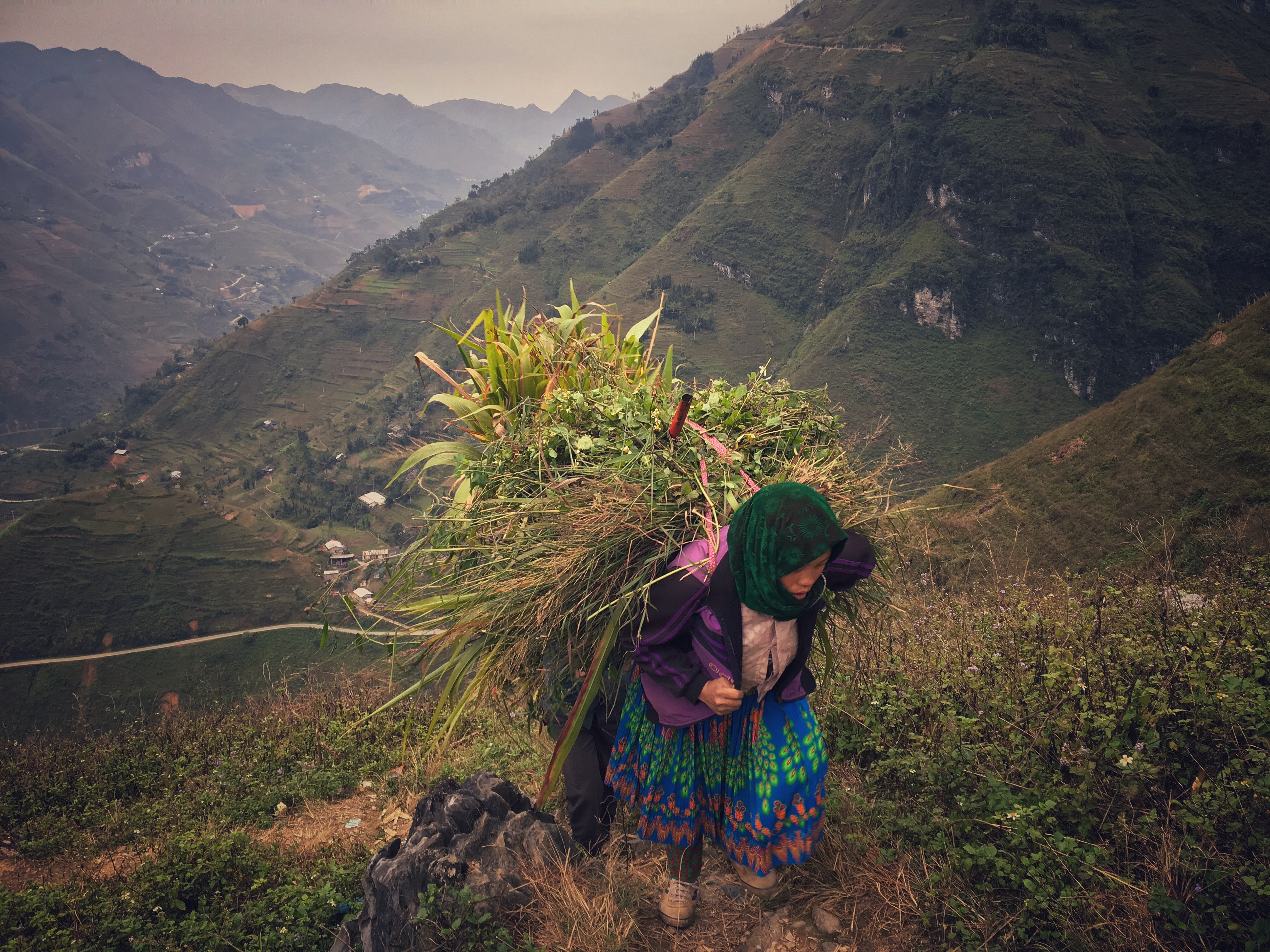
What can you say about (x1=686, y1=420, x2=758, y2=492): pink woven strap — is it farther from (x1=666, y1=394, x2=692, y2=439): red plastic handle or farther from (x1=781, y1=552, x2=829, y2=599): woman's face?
(x1=781, y1=552, x2=829, y2=599): woman's face

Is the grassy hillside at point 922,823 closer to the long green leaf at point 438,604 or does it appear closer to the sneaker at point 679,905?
the sneaker at point 679,905

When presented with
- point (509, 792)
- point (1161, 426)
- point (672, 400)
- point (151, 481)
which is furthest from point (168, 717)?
point (151, 481)

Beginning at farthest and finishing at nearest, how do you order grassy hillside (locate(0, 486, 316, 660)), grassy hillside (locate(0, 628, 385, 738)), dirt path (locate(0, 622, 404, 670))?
grassy hillside (locate(0, 486, 316, 660)) → dirt path (locate(0, 622, 404, 670)) → grassy hillside (locate(0, 628, 385, 738))

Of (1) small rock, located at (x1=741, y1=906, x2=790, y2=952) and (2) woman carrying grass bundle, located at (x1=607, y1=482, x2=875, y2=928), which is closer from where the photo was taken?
(2) woman carrying grass bundle, located at (x1=607, y1=482, x2=875, y2=928)

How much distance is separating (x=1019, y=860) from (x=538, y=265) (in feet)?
319

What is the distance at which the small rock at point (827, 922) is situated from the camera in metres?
2.02

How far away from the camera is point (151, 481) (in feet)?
222

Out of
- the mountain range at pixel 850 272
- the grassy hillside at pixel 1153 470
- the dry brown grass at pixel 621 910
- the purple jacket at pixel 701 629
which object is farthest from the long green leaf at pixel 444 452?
the mountain range at pixel 850 272

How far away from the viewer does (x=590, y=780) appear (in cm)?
231

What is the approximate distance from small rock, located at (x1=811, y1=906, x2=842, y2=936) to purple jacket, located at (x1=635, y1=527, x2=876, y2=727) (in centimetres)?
73

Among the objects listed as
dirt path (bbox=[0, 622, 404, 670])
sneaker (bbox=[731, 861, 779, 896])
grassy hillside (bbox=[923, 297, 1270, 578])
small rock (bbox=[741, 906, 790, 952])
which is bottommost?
dirt path (bbox=[0, 622, 404, 670])

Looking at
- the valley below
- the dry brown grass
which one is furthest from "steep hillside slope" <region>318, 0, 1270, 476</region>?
the dry brown grass

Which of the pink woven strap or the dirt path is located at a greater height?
the pink woven strap

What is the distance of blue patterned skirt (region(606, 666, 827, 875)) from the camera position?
1945 mm
